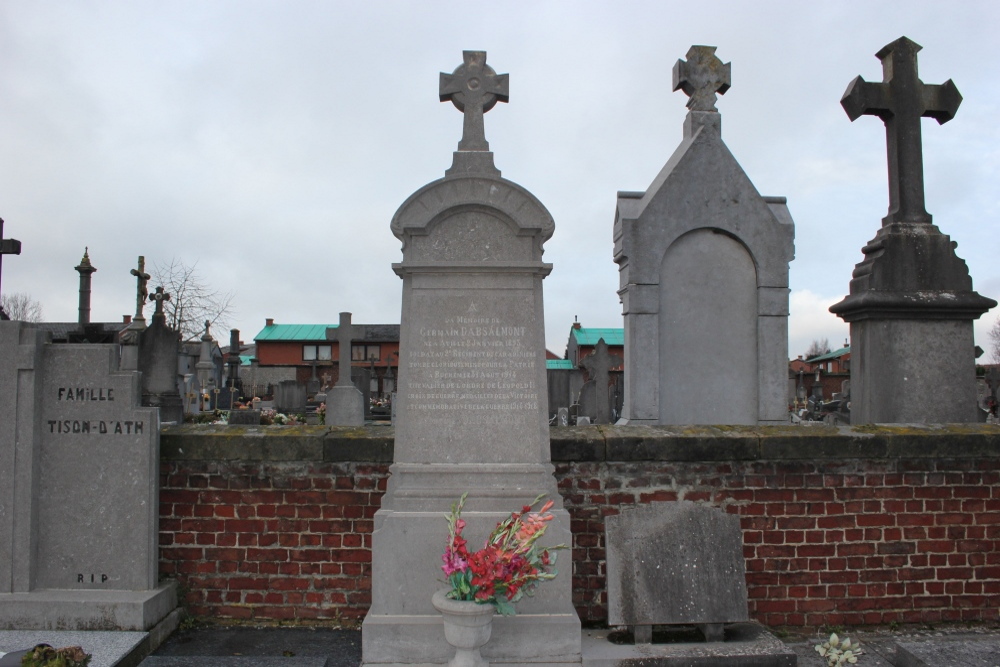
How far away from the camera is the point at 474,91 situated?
167 inches

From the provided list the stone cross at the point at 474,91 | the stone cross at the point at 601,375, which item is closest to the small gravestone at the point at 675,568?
the stone cross at the point at 474,91

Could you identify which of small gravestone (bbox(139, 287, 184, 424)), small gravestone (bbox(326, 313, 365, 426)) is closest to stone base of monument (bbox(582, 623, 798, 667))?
small gravestone (bbox(326, 313, 365, 426))

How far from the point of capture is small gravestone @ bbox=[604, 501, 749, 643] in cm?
367

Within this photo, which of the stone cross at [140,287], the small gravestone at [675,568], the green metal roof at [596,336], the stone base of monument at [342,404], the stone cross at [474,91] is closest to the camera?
the small gravestone at [675,568]

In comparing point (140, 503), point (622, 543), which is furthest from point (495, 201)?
point (140, 503)

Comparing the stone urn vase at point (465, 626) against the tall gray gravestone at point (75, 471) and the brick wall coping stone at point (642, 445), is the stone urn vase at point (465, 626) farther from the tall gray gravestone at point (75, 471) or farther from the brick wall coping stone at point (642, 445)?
the tall gray gravestone at point (75, 471)

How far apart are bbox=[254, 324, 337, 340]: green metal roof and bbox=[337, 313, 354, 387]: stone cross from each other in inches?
1015

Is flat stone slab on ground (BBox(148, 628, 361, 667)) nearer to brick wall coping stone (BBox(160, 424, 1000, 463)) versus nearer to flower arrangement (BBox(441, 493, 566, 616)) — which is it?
flower arrangement (BBox(441, 493, 566, 616))

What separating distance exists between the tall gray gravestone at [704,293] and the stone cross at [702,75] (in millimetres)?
170

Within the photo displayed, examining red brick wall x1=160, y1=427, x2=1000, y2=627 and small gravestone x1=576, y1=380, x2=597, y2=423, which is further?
small gravestone x1=576, y1=380, x2=597, y2=423

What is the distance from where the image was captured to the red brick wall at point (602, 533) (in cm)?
430

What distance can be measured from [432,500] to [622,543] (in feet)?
3.53

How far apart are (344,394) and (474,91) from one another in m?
7.56

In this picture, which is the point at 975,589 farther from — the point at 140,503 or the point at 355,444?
the point at 140,503
